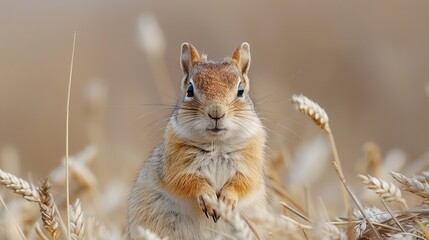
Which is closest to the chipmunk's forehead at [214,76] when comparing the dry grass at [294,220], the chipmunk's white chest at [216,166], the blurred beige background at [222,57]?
the chipmunk's white chest at [216,166]

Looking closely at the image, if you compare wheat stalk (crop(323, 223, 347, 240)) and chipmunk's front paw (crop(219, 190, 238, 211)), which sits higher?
wheat stalk (crop(323, 223, 347, 240))

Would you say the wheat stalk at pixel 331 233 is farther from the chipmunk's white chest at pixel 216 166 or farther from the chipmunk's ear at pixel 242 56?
the chipmunk's ear at pixel 242 56

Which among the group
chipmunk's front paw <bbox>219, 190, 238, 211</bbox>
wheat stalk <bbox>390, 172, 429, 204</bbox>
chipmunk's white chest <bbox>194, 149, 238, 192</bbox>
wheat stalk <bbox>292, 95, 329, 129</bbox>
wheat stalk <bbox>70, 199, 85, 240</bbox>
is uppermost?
wheat stalk <bbox>292, 95, 329, 129</bbox>

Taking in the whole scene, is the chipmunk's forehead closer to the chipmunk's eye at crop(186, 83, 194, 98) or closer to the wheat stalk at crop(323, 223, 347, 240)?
the chipmunk's eye at crop(186, 83, 194, 98)

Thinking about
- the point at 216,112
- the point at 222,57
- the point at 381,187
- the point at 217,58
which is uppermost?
the point at 381,187

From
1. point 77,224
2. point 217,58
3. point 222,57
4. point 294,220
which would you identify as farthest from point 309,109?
point 217,58

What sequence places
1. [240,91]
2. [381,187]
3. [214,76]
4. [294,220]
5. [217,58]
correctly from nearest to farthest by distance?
1. [381,187]
2. [294,220]
3. [214,76]
4. [240,91]
5. [217,58]

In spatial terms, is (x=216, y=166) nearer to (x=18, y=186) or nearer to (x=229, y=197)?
(x=229, y=197)

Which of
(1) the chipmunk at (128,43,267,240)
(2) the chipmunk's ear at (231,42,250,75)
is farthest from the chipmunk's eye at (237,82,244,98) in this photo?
(2) the chipmunk's ear at (231,42,250,75)
